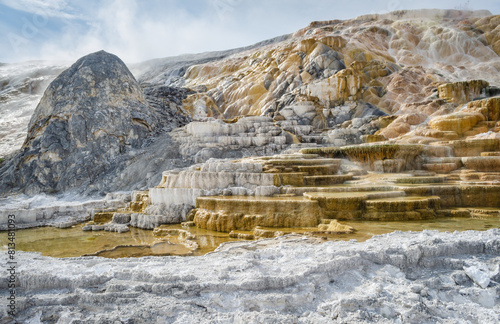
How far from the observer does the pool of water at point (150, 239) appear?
21.5ft

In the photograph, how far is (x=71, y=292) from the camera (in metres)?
3.68

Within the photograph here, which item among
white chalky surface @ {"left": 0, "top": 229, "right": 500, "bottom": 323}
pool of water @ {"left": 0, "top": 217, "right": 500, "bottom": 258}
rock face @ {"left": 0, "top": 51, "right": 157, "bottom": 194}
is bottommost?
pool of water @ {"left": 0, "top": 217, "right": 500, "bottom": 258}

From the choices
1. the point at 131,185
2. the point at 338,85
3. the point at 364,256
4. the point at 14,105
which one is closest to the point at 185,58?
the point at 14,105

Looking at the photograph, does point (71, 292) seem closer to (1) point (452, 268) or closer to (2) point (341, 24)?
(1) point (452, 268)

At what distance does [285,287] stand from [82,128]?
61.7ft

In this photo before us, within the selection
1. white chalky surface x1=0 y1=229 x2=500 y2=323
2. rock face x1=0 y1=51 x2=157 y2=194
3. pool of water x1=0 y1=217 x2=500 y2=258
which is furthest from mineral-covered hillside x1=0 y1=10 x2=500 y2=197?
white chalky surface x1=0 y1=229 x2=500 y2=323

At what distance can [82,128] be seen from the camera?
19.1 metres

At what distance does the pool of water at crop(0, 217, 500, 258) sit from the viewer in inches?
258

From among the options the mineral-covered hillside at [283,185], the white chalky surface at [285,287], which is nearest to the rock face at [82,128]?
the mineral-covered hillside at [283,185]

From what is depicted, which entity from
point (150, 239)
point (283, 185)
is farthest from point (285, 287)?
point (283, 185)

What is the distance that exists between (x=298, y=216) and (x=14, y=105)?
37.5m

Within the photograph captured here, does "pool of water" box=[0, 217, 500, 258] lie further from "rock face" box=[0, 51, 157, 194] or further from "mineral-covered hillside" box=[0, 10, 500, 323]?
"rock face" box=[0, 51, 157, 194]

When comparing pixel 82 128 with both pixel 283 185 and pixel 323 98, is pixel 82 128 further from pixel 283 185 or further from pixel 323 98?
pixel 323 98

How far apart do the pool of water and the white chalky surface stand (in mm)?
1570
